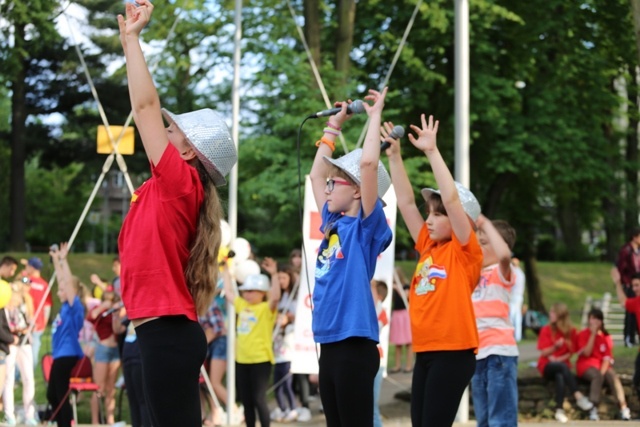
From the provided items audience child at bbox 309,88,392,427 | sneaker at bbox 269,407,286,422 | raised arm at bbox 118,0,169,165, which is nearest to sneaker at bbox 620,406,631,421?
sneaker at bbox 269,407,286,422

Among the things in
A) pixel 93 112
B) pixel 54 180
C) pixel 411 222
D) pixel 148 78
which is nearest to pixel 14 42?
pixel 411 222

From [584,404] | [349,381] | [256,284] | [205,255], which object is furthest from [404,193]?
[584,404]

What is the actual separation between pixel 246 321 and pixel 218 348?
2124 millimetres

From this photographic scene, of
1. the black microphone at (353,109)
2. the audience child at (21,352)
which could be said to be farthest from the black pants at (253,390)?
the black microphone at (353,109)

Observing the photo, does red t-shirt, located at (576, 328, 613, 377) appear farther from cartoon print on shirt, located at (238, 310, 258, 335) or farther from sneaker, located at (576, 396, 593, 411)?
cartoon print on shirt, located at (238, 310, 258, 335)

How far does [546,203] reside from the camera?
2547 centimetres

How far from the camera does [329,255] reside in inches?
194

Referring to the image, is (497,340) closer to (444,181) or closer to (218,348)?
(444,181)

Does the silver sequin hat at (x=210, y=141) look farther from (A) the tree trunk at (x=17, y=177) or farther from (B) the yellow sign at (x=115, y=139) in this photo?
(A) the tree trunk at (x=17, y=177)

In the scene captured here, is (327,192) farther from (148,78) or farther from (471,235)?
(148,78)

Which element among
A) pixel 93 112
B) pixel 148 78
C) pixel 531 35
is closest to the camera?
pixel 148 78

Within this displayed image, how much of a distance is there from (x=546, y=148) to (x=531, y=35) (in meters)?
2.00

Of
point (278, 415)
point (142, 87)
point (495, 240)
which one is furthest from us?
point (278, 415)

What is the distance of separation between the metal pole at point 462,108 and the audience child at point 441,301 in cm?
418
